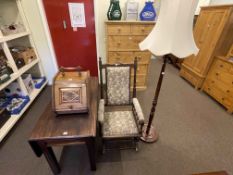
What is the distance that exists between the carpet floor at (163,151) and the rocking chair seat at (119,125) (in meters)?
0.36

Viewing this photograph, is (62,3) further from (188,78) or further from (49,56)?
(188,78)

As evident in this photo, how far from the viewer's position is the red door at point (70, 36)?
7.61 feet

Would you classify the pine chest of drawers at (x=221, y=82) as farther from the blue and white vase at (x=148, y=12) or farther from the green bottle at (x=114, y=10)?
the green bottle at (x=114, y=10)

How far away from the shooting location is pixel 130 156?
5.37 feet

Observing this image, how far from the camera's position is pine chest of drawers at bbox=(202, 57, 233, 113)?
229cm

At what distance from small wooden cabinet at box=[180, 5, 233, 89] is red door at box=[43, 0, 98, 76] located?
221 centimetres

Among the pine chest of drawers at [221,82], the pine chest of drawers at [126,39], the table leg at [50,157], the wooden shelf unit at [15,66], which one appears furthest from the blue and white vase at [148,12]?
the table leg at [50,157]

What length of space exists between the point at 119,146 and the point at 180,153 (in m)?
0.78

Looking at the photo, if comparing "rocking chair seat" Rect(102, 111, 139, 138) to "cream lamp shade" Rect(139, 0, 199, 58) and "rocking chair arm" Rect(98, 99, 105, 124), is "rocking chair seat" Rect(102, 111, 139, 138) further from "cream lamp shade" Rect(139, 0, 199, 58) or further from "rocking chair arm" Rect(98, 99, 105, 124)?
"cream lamp shade" Rect(139, 0, 199, 58)

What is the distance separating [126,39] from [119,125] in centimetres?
153

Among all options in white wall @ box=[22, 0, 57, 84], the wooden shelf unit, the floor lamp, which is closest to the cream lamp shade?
the floor lamp

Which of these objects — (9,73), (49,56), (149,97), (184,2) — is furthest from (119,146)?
(49,56)

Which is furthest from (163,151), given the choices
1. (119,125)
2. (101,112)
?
(101,112)

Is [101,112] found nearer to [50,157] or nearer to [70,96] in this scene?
[70,96]
